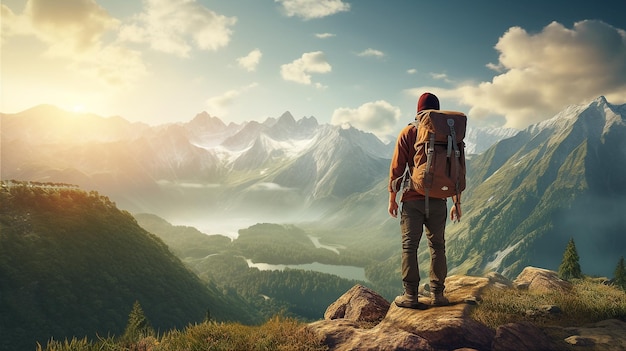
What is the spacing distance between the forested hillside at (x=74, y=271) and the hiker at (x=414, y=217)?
12442cm

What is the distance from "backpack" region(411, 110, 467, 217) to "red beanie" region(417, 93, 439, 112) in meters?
1.10

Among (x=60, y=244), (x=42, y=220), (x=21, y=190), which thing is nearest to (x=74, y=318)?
(x=60, y=244)

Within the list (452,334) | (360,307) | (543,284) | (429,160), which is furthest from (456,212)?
(543,284)

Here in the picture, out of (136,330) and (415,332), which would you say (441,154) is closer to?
(415,332)

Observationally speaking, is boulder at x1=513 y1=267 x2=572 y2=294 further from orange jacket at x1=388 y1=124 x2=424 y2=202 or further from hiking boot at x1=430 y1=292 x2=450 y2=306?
orange jacket at x1=388 y1=124 x2=424 y2=202

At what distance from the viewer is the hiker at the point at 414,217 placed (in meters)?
10.8

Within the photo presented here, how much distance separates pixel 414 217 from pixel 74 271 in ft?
498

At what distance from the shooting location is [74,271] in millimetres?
128125

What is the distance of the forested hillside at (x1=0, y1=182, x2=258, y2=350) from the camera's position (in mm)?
109000

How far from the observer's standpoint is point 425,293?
1378cm

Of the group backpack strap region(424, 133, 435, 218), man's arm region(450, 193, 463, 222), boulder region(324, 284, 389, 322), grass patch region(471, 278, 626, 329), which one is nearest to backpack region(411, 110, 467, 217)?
backpack strap region(424, 133, 435, 218)

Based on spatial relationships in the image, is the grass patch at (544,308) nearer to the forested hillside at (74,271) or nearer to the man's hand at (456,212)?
the man's hand at (456,212)

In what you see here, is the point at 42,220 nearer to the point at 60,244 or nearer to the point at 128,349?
the point at 60,244

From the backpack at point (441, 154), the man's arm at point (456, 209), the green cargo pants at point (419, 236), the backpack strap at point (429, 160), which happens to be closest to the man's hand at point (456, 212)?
the man's arm at point (456, 209)
